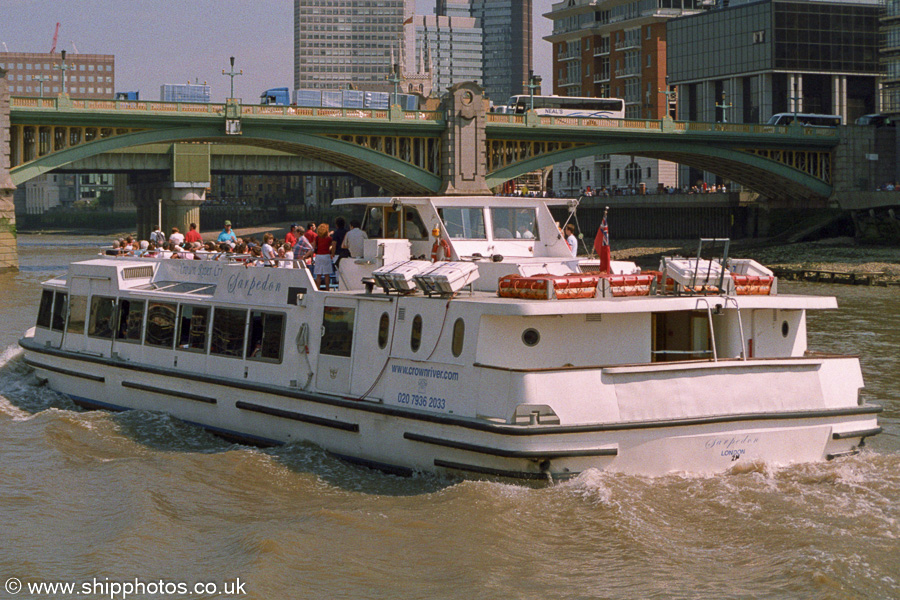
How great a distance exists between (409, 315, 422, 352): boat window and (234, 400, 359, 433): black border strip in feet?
4.14

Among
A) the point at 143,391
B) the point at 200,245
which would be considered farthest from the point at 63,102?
the point at 143,391

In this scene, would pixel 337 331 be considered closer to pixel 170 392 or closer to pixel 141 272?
pixel 170 392

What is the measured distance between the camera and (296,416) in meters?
14.8

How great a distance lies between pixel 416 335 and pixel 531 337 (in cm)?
147

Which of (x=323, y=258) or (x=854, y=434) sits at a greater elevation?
(x=323, y=258)

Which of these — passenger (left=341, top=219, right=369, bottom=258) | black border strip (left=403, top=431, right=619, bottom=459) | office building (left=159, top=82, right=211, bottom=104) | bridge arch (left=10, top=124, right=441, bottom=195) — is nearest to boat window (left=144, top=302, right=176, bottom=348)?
passenger (left=341, top=219, right=369, bottom=258)

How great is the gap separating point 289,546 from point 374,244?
491cm

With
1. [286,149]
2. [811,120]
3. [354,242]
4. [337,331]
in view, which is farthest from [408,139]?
[337,331]

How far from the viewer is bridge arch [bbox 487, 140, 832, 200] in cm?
6438

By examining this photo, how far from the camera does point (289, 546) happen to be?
11.5m

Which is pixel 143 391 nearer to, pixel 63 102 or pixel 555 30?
pixel 63 102

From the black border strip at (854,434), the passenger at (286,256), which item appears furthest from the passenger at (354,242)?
the black border strip at (854,434)

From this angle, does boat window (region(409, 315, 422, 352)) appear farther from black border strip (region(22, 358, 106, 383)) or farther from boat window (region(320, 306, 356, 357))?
black border strip (region(22, 358, 106, 383))

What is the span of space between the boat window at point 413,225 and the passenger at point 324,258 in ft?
3.57
